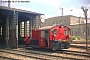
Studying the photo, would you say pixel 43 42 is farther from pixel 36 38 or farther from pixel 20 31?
pixel 20 31

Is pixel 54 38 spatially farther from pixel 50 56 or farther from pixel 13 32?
pixel 13 32

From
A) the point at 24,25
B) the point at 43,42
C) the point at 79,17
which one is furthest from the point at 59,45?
the point at 79,17

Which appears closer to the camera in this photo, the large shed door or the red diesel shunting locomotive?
the red diesel shunting locomotive

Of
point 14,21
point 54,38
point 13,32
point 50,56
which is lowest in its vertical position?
point 50,56

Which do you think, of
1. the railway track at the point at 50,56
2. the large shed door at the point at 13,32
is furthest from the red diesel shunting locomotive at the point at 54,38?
the large shed door at the point at 13,32

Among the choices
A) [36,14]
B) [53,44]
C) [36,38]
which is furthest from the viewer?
[36,14]

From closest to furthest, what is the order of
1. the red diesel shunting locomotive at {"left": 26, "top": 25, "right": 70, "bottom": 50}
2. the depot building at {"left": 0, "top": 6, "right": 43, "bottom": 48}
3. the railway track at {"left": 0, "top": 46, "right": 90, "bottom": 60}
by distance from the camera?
the railway track at {"left": 0, "top": 46, "right": 90, "bottom": 60} → the red diesel shunting locomotive at {"left": 26, "top": 25, "right": 70, "bottom": 50} → the depot building at {"left": 0, "top": 6, "right": 43, "bottom": 48}

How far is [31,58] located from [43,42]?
4.42 meters

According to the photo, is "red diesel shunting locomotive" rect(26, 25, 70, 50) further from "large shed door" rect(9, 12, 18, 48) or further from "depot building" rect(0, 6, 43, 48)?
"depot building" rect(0, 6, 43, 48)

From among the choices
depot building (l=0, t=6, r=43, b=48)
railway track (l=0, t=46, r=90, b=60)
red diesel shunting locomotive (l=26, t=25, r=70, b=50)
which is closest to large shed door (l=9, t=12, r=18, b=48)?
depot building (l=0, t=6, r=43, b=48)

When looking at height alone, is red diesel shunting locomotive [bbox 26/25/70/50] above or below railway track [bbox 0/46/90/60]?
above

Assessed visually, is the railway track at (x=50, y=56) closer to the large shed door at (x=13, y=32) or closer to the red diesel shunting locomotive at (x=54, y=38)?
the red diesel shunting locomotive at (x=54, y=38)

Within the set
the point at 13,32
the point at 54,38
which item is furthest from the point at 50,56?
the point at 13,32

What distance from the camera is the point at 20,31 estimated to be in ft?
96.0
